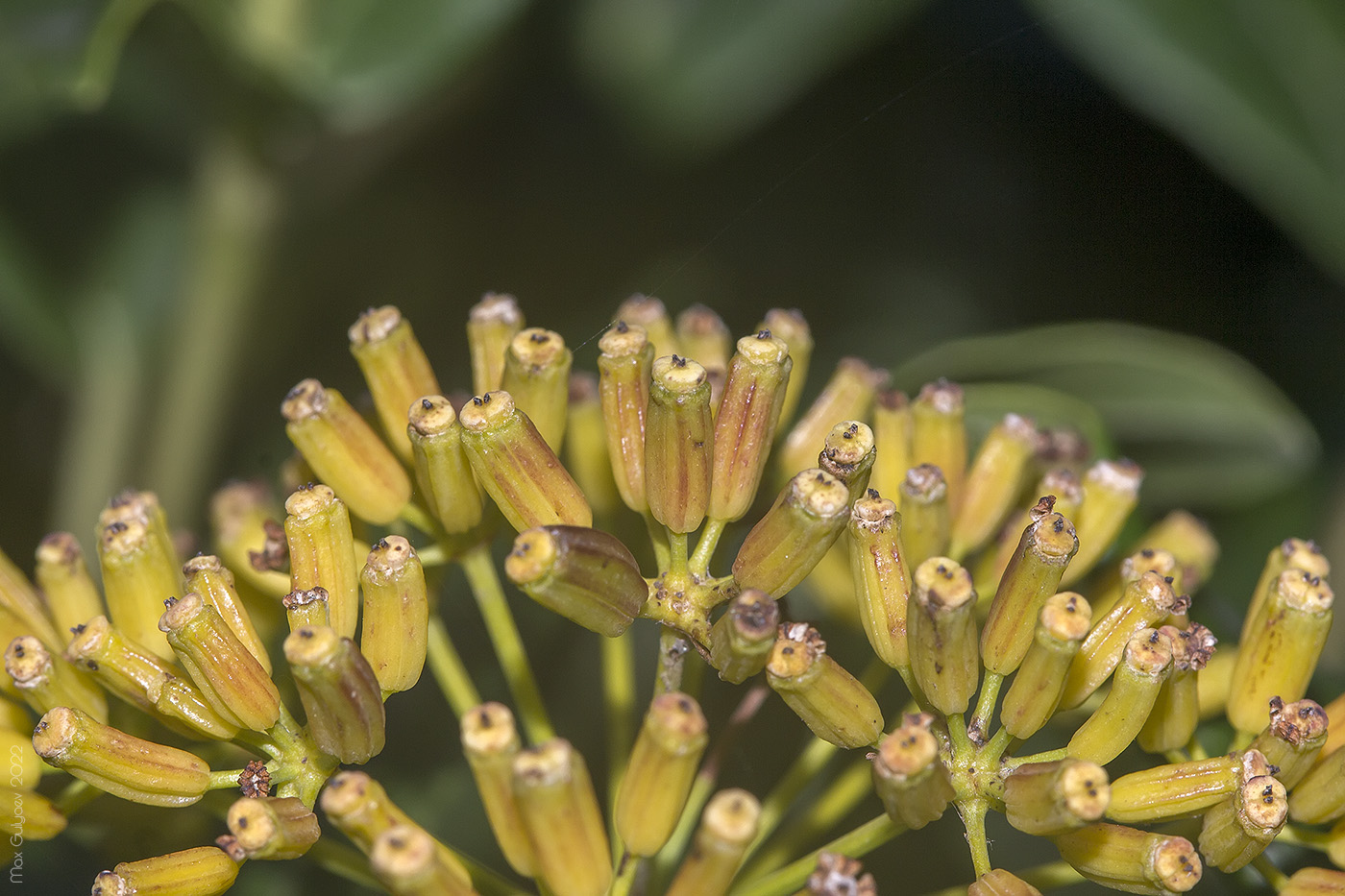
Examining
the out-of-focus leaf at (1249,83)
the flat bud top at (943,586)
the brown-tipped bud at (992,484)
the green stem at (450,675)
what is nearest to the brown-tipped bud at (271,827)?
the green stem at (450,675)

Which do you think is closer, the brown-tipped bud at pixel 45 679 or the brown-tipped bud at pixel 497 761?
the brown-tipped bud at pixel 497 761

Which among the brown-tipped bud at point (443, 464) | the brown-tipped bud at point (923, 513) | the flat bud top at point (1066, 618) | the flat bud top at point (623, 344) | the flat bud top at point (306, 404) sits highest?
the flat bud top at point (306, 404)

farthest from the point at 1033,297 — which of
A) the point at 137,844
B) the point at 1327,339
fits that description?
the point at 137,844

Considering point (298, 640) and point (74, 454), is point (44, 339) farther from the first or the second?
point (298, 640)

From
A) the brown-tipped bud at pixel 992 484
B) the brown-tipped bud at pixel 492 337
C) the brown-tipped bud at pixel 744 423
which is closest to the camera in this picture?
the brown-tipped bud at pixel 744 423

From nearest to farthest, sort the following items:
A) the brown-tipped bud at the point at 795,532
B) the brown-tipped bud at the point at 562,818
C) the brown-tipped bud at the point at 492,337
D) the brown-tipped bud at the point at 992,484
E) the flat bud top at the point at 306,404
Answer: the brown-tipped bud at the point at 562,818
the brown-tipped bud at the point at 795,532
the flat bud top at the point at 306,404
the brown-tipped bud at the point at 492,337
the brown-tipped bud at the point at 992,484

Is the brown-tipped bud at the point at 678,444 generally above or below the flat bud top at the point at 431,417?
below

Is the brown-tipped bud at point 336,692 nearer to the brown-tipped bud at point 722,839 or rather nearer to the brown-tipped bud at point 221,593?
the brown-tipped bud at point 221,593
